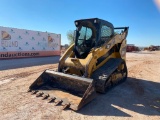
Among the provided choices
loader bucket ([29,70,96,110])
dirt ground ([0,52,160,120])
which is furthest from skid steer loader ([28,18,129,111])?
dirt ground ([0,52,160,120])

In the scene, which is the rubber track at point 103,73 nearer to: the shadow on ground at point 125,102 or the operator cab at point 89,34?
the shadow on ground at point 125,102

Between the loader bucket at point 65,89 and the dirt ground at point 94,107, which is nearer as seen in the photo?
the dirt ground at point 94,107

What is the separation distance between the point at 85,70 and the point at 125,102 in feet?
5.22

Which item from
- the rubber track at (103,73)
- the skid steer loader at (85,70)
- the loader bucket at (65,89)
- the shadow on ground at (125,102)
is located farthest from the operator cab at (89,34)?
the shadow on ground at (125,102)

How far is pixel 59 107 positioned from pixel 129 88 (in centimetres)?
333

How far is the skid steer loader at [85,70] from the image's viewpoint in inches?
205

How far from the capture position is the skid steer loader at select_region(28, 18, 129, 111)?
5.20 meters

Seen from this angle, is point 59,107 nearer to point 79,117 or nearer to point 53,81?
point 79,117

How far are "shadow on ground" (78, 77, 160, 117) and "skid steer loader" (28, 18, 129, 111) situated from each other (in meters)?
0.27

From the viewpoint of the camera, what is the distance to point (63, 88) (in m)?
5.95

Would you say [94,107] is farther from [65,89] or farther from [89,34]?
[89,34]

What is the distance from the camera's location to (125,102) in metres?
5.38

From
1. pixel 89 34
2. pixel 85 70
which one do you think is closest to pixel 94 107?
pixel 85 70

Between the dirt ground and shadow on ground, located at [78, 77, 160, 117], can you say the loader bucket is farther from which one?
shadow on ground, located at [78, 77, 160, 117]
